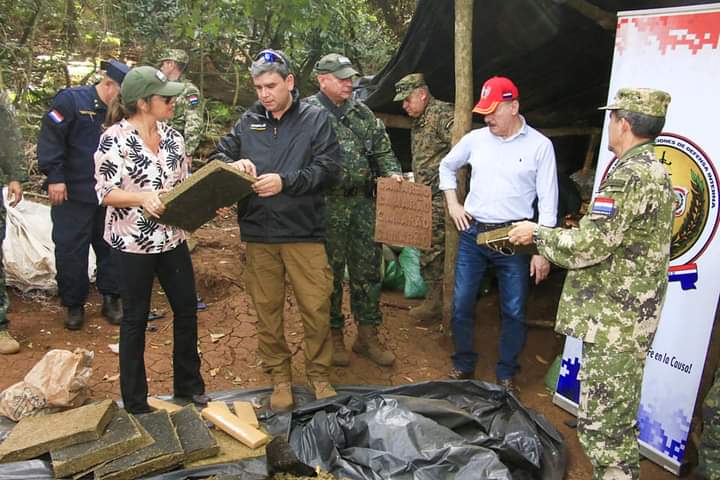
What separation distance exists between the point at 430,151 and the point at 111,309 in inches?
116

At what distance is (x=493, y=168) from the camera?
3.61 meters

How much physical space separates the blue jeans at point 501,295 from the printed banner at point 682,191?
813 millimetres

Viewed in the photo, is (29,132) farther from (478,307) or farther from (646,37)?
(646,37)

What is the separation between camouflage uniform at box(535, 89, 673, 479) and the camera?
8.04 ft

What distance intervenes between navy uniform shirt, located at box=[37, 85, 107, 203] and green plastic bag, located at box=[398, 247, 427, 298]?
2.86 meters

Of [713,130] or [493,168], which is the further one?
[493,168]

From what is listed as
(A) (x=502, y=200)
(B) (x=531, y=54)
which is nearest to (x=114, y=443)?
(A) (x=502, y=200)

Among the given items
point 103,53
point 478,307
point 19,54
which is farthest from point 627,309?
point 103,53

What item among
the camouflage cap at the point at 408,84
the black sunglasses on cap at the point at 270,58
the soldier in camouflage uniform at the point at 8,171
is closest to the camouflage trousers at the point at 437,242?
the camouflage cap at the point at 408,84

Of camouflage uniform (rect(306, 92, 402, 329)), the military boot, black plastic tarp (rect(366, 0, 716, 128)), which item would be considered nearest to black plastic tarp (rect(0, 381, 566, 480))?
camouflage uniform (rect(306, 92, 402, 329))

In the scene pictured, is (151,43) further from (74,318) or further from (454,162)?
(454,162)

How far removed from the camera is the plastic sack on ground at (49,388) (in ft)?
10.6

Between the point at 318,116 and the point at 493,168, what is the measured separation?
3.70 feet

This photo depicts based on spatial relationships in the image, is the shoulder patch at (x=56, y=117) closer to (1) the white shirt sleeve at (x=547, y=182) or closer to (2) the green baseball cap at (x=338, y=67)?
(2) the green baseball cap at (x=338, y=67)
